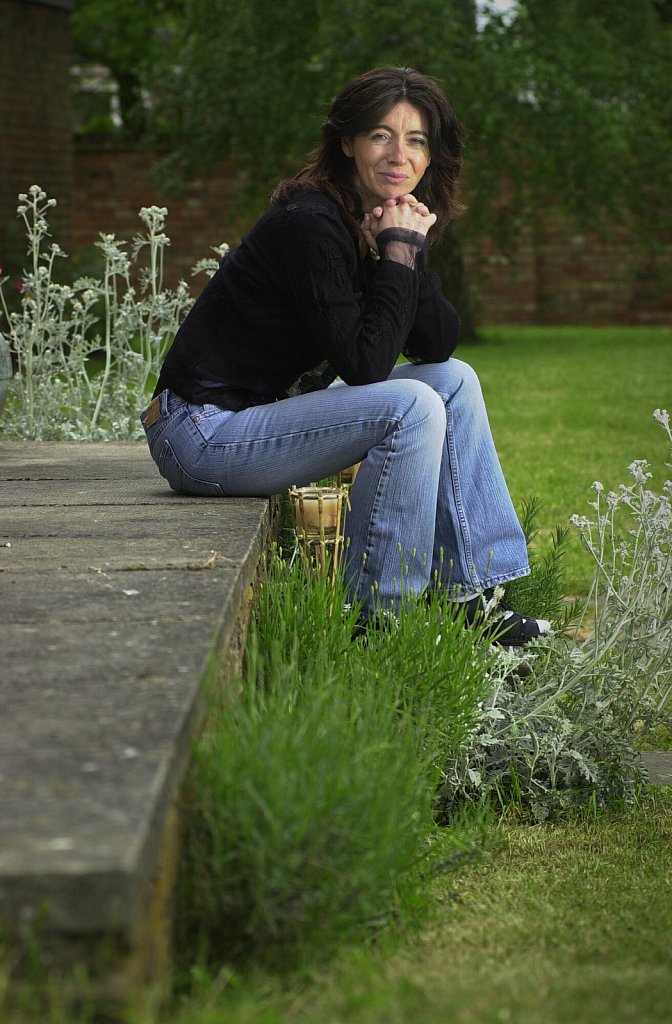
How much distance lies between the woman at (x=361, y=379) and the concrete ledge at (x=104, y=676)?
0.67 feet

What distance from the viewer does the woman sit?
288 cm

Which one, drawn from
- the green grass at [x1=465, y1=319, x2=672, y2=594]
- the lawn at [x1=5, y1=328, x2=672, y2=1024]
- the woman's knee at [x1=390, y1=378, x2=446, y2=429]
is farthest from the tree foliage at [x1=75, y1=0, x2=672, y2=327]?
the lawn at [x1=5, y1=328, x2=672, y2=1024]

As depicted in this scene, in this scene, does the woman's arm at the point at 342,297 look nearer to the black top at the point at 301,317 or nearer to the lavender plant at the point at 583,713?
the black top at the point at 301,317

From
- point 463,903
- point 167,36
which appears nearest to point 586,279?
point 167,36

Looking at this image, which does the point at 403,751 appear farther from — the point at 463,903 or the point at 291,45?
the point at 291,45

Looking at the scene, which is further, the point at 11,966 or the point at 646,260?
the point at 646,260

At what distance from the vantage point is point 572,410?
352 inches

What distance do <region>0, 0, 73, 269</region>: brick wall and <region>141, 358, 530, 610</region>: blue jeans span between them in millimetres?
9576

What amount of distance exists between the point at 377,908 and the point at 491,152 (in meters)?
13.1

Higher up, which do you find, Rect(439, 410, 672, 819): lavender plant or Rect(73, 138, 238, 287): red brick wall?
Rect(73, 138, 238, 287): red brick wall

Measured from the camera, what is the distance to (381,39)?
13.5 m

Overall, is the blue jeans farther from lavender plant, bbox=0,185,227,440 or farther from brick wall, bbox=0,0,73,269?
brick wall, bbox=0,0,73,269

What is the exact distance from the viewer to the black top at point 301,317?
2896mm

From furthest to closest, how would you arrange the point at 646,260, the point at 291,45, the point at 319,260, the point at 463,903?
the point at 646,260
the point at 291,45
the point at 319,260
the point at 463,903
